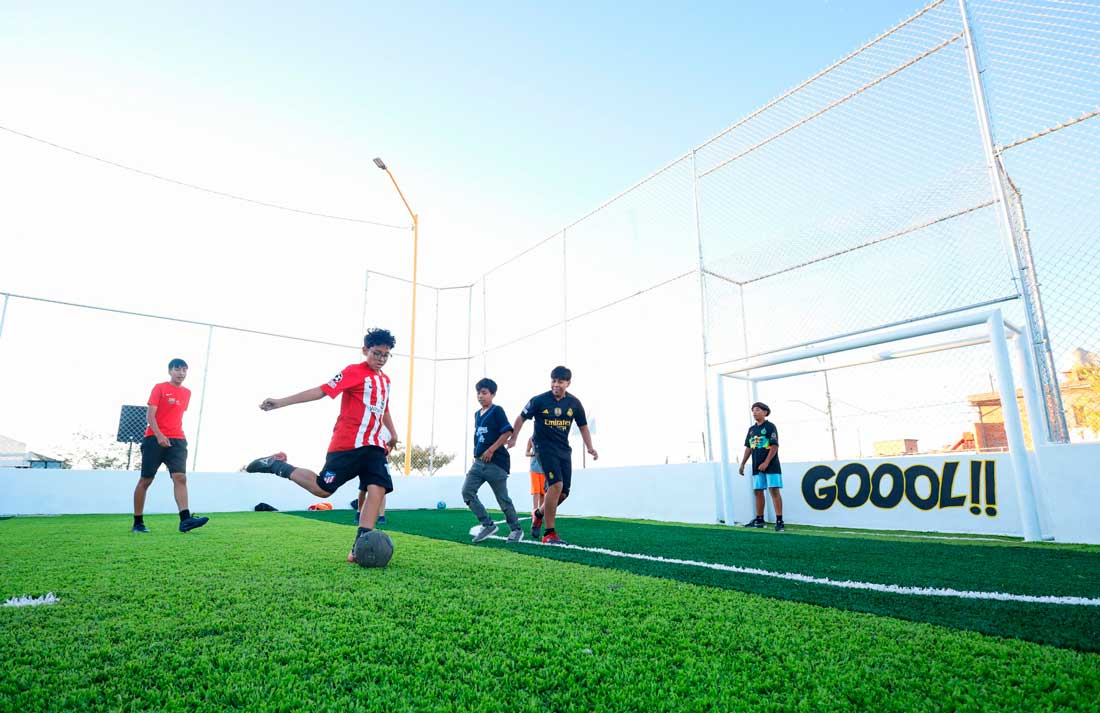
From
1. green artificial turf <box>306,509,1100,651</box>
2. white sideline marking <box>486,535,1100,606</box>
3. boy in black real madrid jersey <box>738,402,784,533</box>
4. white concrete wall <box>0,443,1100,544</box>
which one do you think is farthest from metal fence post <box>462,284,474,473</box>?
white sideline marking <box>486,535,1100,606</box>

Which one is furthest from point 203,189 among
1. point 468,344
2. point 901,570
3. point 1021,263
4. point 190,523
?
point 1021,263

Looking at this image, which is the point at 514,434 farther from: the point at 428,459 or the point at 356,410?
the point at 428,459

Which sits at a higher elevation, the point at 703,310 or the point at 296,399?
the point at 703,310

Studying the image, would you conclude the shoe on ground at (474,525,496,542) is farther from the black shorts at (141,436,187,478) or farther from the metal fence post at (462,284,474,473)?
the metal fence post at (462,284,474,473)

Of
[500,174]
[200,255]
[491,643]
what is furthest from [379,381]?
[500,174]

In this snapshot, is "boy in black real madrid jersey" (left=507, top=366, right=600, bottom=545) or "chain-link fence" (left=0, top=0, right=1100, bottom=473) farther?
"chain-link fence" (left=0, top=0, right=1100, bottom=473)

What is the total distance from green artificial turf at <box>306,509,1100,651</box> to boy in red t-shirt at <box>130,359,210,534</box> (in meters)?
2.59

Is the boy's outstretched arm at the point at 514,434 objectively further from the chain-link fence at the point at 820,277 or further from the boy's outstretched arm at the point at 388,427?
the chain-link fence at the point at 820,277

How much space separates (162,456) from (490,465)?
3591 mm

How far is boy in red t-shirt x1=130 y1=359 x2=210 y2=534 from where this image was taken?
5.71 m

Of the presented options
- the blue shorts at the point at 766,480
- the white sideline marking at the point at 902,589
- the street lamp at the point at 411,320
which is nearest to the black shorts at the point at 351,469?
the white sideline marking at the point at 902,589

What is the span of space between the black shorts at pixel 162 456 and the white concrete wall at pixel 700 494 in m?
5.47

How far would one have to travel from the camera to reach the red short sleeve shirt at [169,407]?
5859mm

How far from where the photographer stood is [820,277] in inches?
335
